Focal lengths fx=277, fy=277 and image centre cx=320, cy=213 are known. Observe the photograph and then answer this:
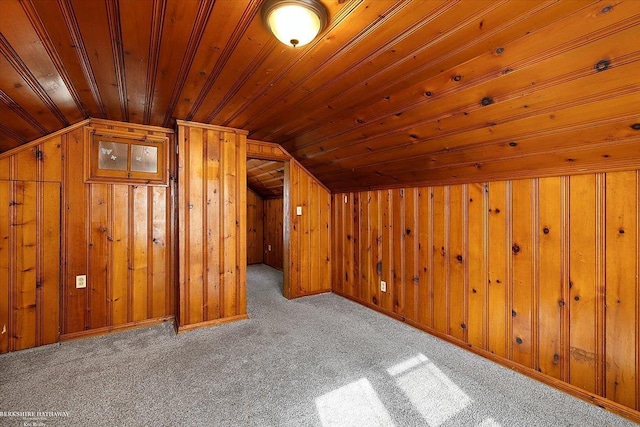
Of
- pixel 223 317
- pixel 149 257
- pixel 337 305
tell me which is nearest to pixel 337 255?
pixel 337 305

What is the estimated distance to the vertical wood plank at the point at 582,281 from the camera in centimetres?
170

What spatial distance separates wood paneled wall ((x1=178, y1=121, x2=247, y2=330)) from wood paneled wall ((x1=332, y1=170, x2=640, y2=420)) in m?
1.71

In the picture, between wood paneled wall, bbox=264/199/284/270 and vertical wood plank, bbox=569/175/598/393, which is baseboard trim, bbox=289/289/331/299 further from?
vertical wood plank, bbox=569/175/598/393

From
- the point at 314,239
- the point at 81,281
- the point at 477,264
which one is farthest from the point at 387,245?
the point at 81,281

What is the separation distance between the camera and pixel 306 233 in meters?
3.80

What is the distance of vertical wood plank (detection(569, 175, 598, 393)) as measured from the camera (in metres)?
1.70

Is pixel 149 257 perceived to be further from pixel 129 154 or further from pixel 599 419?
pixel 599 419

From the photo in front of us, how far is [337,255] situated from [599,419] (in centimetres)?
275

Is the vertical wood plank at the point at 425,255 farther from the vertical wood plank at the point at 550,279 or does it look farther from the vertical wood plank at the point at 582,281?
the vertical wood plank at the point at 582,281

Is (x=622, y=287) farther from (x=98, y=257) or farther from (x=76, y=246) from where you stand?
(x=76, y=246)

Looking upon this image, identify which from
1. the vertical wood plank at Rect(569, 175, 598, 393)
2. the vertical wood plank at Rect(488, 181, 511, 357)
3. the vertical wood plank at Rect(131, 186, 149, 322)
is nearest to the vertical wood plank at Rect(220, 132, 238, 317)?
the vertical wood plank at Rect(131, 186, 149, 322)

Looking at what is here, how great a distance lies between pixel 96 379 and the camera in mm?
1895

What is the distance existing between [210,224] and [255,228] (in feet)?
10.6

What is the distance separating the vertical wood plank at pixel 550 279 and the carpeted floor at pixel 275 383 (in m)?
0.21
